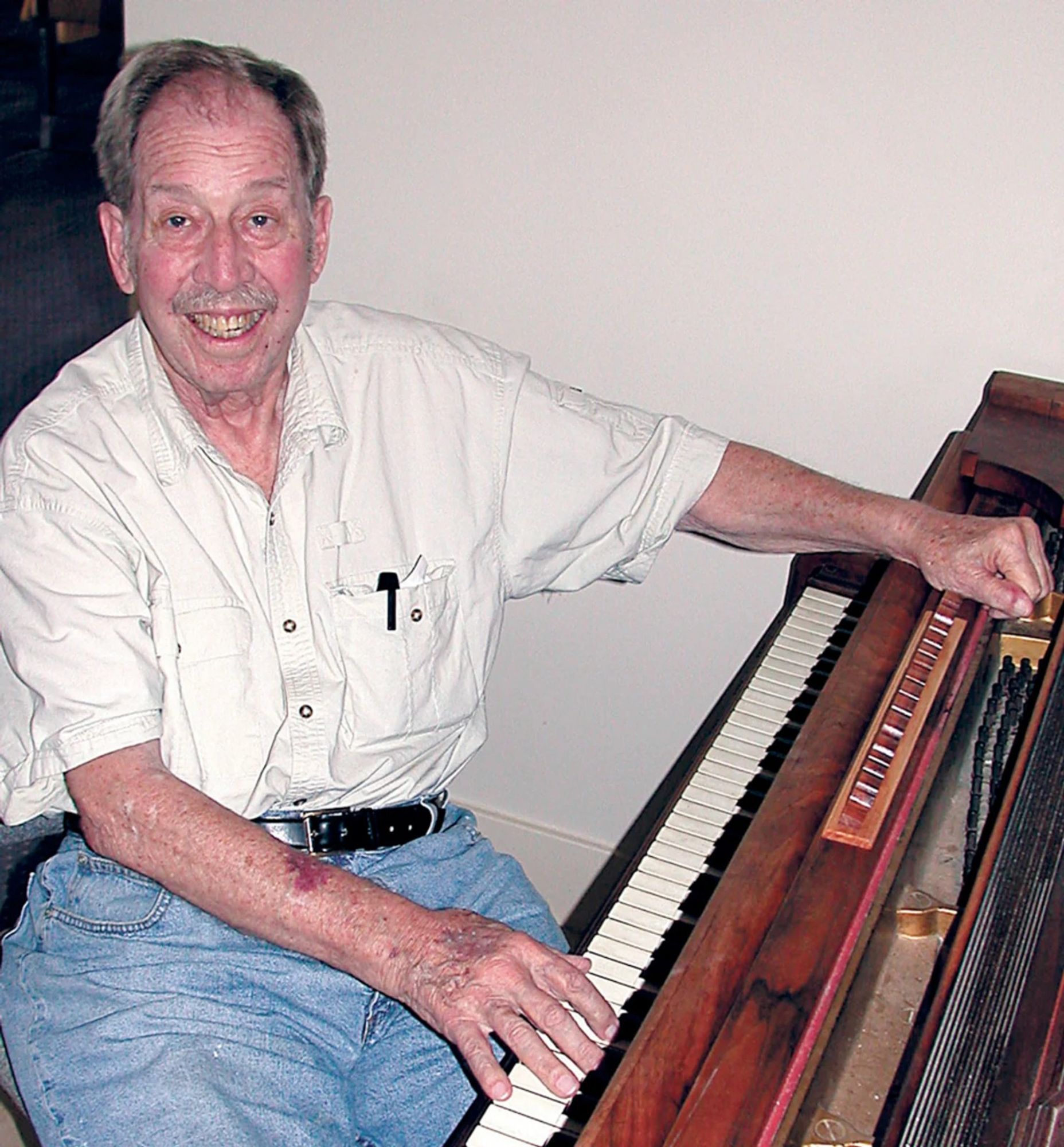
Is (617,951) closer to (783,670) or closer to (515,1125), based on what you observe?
(515,1125)

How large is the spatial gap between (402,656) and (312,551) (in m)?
0.18

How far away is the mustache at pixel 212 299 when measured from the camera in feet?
5.43

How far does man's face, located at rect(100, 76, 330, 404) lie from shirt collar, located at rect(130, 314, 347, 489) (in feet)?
0.10

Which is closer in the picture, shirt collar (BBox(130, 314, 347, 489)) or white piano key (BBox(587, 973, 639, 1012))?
white piano key (BBox(587, 973, 639, 1012))

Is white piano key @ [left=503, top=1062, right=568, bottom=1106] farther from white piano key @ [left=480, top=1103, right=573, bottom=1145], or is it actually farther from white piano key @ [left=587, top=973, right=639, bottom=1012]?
white piano key @ [left=587, top=973, right=639, bottom=1012]

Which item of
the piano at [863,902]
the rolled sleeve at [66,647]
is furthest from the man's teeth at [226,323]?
the piano at [863,902]

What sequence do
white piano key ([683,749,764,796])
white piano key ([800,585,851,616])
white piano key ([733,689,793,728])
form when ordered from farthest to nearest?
white piano key ([800,585,851,616]) → white piano key ([733,689,793,728]) → white piano key ([683,749,764,796])

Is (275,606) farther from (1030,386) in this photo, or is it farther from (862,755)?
(1030,386)

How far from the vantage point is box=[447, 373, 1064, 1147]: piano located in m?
1.09

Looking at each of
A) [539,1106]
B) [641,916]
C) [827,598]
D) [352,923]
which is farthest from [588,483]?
[539,1106]

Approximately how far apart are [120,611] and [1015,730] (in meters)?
1.06

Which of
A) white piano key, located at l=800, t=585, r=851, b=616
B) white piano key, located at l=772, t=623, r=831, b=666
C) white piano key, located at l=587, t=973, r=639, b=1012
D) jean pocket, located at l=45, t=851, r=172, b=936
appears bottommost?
jean pocket, located at l=45, t=851, r=172, b=936

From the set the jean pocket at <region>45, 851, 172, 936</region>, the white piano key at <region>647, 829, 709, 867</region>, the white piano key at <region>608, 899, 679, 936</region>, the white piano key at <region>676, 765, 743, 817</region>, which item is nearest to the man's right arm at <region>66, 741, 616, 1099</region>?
the jean pocket at <region>45, 851, 172, 936</region>

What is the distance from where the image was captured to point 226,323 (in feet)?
5.51
